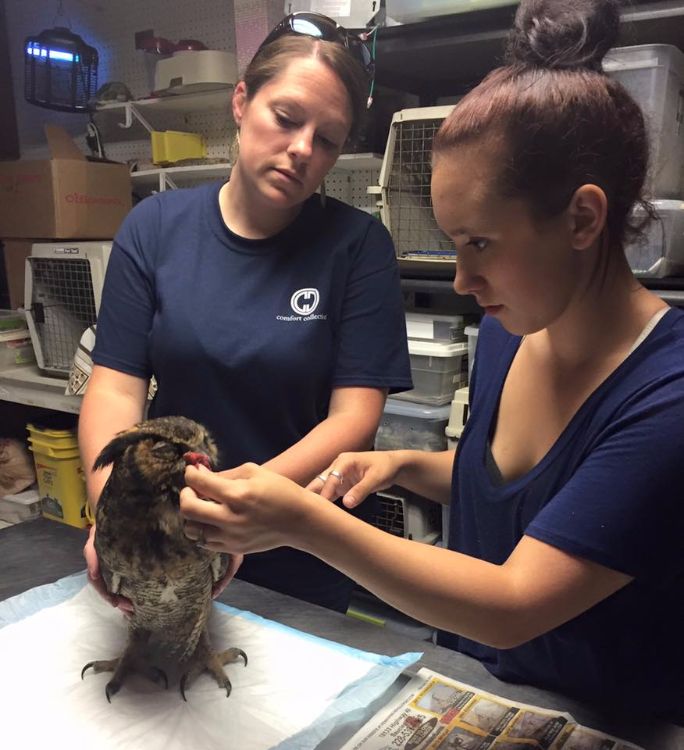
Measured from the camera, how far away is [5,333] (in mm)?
2730

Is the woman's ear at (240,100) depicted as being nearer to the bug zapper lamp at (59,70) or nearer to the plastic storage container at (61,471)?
the plastic storage container at (61,471)

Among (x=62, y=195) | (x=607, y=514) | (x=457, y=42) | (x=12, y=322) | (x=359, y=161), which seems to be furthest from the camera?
(x=12, y=322)

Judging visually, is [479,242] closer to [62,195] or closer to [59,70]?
[62,195]

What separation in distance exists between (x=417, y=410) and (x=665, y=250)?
0.81 metres

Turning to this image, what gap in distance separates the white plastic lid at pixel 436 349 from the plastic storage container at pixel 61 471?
57.6 inches

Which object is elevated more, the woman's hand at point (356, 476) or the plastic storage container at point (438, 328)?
the woman's hand at point (356, 476)

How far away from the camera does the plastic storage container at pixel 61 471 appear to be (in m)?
2.65

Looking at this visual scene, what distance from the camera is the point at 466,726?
850 millimetres

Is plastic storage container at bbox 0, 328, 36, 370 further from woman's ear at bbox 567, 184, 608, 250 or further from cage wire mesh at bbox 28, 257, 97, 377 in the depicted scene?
woman's ear at bbox 567, 184, 608, 250

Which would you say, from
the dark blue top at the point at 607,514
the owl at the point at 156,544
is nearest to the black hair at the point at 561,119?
the dark blue top at the point at 607,514

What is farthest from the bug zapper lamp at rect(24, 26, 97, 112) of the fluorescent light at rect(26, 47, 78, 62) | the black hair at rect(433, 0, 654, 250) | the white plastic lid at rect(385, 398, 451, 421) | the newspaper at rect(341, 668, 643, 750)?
the newspaper at rect(341, 668, 643, 750)

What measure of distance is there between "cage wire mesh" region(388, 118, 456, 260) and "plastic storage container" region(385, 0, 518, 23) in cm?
27

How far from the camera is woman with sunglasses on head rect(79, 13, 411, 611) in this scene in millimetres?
1115

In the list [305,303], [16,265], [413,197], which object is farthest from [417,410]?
[16,265]
